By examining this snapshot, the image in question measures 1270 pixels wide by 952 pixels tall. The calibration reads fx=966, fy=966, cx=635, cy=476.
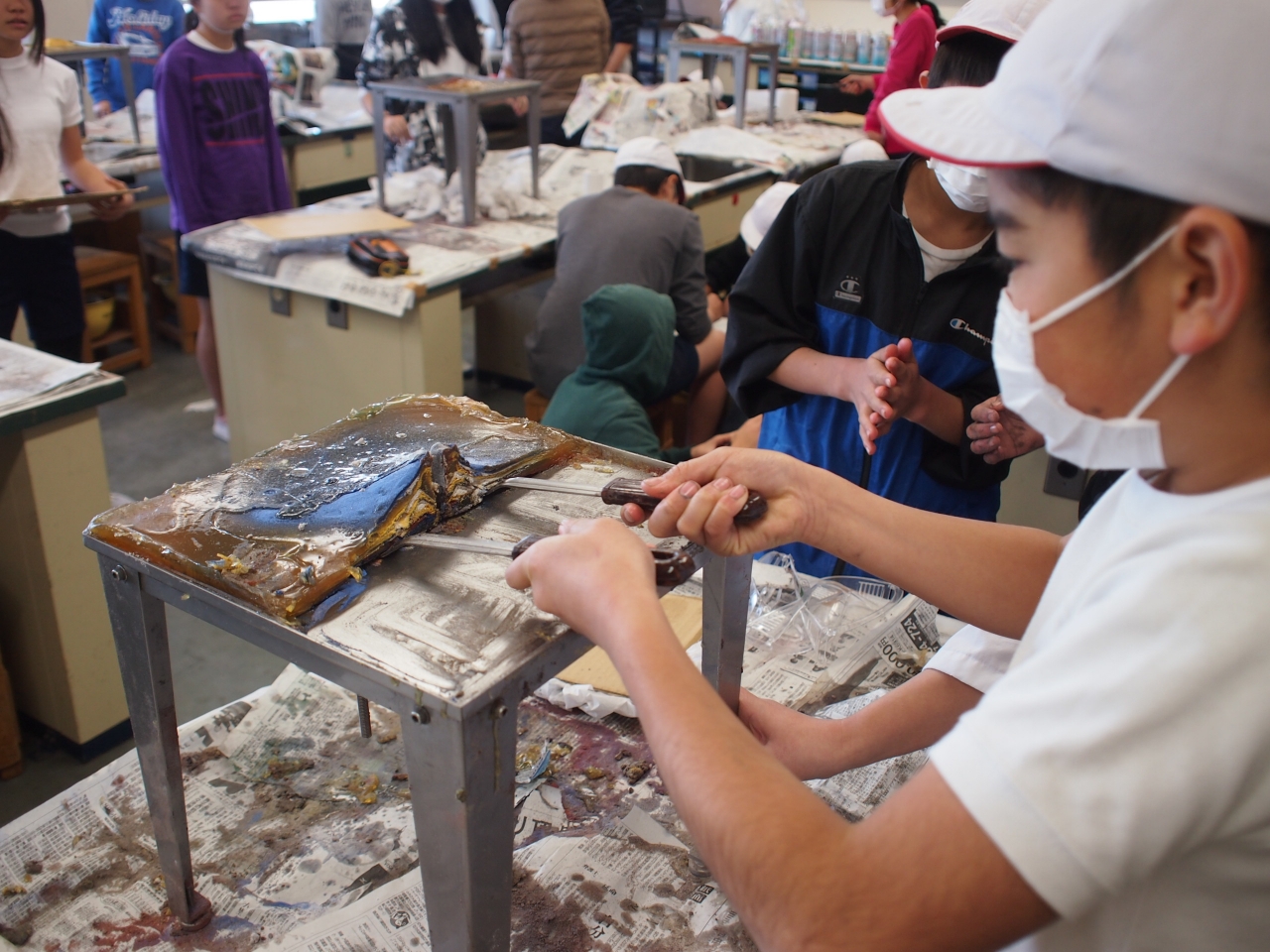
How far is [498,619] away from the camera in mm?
927

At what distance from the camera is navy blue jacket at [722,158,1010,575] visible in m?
1.58

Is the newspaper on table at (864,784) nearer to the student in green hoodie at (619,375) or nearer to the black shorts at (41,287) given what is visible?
the student in green hoodie at (619,375)

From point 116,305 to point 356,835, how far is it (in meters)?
3.87

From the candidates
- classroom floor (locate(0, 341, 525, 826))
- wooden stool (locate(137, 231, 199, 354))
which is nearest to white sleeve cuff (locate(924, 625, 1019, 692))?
classroom floor (locate(0, 341, 525, 826))

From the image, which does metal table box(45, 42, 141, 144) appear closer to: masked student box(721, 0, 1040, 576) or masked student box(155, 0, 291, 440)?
masked student box(155, 0, 291, 440)

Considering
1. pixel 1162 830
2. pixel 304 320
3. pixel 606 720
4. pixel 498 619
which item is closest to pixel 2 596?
pixel 304 320

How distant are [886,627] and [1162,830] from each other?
1.03 meters

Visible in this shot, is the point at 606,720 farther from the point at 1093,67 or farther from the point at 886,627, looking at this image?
the point at 1093,67

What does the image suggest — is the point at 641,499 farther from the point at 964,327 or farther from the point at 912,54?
the point at 912,54

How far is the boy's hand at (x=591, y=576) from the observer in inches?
30.0

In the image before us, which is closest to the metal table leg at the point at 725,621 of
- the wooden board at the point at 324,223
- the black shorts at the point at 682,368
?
the black shorts at the point at 682,368

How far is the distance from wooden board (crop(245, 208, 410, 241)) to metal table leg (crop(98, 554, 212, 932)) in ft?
6.98

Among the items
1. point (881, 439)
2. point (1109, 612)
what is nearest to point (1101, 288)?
point (1109, 612)

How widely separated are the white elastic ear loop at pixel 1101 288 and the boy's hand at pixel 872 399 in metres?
0.77
